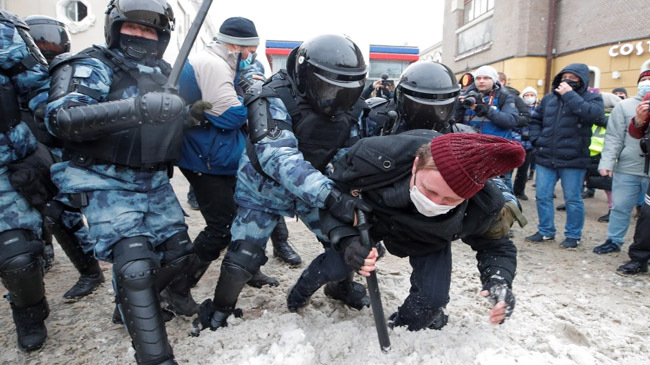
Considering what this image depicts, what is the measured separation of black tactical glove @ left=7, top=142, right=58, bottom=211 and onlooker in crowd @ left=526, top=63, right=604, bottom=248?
4437 mm

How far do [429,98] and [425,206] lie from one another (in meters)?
1.10

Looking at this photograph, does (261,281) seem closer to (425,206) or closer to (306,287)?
(306,287)

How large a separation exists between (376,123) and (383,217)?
1.09m

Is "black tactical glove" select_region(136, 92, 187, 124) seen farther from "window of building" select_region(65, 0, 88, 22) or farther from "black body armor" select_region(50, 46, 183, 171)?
"window of building" select_region(65, 0, 88, 22)

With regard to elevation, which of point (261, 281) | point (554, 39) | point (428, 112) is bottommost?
point (261, 281)

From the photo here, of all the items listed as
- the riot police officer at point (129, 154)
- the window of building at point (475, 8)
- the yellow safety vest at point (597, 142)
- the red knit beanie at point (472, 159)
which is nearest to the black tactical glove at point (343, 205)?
the red knit beanie at point (472, 159)

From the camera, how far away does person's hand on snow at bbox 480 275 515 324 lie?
1.85m

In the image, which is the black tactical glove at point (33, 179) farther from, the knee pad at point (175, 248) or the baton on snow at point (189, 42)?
the baton on snow at point (189, 42)

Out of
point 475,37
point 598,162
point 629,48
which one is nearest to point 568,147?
point 598,162

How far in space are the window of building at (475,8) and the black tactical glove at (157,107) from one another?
20388mm

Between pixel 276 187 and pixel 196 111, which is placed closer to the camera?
pixel 196 111

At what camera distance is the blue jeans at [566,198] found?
4402 mm

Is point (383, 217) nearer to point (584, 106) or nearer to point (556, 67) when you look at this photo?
point (584, 106)

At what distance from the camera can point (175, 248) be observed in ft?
7.30
